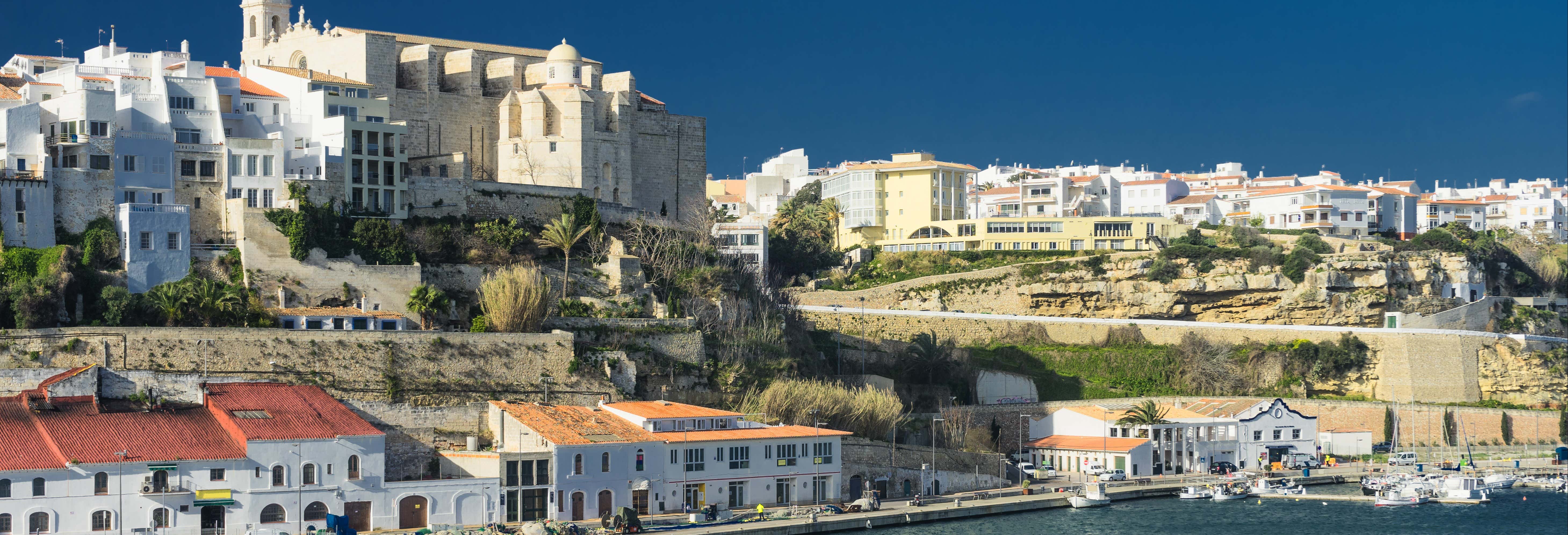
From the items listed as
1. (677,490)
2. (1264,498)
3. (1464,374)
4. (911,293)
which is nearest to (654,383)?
(677,490)

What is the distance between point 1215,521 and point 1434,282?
98.7 ft

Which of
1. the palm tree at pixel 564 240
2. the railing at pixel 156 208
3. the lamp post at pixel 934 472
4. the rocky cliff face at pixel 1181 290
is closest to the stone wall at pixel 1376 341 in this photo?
the rocky cliff face at pixel 1181 290

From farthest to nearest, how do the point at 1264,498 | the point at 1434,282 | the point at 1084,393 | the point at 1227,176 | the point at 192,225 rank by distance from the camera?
the point at 1227,176, the point at 1434,282, the point at 1084,393, the point at 1264,498, the point at 192,225

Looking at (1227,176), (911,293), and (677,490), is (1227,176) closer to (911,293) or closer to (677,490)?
(911,293)

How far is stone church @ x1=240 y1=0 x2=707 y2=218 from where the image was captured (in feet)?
196

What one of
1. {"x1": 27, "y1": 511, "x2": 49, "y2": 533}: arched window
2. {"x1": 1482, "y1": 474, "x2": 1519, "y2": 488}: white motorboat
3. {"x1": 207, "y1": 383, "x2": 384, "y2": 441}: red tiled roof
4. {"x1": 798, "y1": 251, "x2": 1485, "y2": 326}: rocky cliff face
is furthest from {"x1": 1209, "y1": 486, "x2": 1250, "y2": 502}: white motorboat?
{"x1": 27, "y1": 511, "x2": 49, "y2": 533}: arched window

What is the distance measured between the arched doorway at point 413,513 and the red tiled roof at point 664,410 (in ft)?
22.9

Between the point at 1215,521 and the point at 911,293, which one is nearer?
the point at 1215,521

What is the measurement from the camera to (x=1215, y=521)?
51844 mm

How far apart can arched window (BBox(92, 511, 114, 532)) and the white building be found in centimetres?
3

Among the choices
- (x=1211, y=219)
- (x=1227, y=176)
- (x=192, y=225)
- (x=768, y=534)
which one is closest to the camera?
(x=768, y=534)

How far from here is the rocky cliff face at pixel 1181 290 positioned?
247 ft

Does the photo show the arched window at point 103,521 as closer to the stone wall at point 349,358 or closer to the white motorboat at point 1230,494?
the stone wall at point 349,358

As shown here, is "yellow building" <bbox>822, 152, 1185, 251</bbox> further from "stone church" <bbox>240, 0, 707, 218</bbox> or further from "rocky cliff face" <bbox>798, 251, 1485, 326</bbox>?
"stone church" <bbox>240, 0, 707, 218</bbox>
